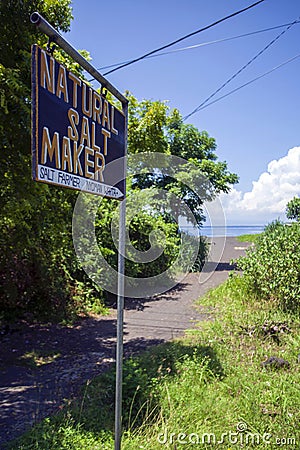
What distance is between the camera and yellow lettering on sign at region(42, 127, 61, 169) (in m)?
1.59

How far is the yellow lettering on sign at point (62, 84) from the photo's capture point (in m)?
1.73

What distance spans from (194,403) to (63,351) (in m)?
2.33

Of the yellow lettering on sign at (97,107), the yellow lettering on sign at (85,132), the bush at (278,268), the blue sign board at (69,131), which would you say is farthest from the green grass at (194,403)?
the yellow lettering on sign at (97,107)

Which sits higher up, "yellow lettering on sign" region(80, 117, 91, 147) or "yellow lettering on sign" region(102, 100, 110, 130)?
"yellow lettering on sign" region(102, 100, 110, 130)

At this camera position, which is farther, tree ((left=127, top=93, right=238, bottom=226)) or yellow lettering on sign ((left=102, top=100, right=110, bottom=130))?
tree ((left=127, top=93, right=238, bottom=226))

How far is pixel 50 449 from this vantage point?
2412 millimetres

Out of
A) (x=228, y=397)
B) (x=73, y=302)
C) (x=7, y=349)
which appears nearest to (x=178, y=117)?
(x=73, y=302)

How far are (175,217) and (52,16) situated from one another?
5.55 meters

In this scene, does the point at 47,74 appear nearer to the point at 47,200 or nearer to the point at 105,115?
the point at 105,115

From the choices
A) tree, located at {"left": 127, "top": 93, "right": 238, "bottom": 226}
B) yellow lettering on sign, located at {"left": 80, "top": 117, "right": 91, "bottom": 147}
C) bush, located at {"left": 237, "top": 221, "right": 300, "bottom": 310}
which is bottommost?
bush, located at {"left": 237, "top": 221, "right": 300, "bottom": 310}

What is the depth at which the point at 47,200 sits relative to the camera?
4676 mm

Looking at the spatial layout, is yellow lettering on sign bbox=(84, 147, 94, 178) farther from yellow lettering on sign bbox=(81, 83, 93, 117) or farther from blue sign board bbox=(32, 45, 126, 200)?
yellow lettering on sign bbox=(81, 83, 93, 117)
